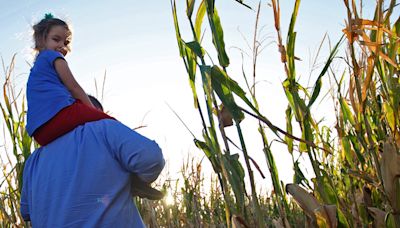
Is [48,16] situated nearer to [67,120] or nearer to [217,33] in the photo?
[67,120]

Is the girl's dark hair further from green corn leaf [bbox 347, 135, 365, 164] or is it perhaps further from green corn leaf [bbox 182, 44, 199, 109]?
green corn leaf [bbox 347, 135, 365, 164]

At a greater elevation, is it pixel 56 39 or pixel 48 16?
pixel 48 16

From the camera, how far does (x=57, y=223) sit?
1.35 metres

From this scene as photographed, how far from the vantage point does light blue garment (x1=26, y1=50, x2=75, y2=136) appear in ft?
4.78

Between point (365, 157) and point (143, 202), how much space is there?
125cm

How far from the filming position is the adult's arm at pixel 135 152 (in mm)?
1317

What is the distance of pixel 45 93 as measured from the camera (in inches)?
59.2

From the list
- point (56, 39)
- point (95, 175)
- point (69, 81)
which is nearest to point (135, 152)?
point (95, 175)

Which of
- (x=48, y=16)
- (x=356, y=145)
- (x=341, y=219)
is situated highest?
(x=48, y=16)

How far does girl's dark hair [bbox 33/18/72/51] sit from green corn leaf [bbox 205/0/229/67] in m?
0.87

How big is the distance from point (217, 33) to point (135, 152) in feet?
1.52

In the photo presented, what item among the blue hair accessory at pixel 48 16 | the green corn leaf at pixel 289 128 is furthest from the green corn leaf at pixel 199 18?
the blue hair accessory at pixel 48 16

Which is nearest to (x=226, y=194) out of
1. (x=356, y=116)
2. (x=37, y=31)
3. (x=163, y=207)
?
(x=356, y=116)

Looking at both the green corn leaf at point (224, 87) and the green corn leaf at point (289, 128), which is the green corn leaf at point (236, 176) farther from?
the green corn leaf at point (289, 128)
